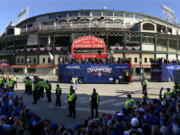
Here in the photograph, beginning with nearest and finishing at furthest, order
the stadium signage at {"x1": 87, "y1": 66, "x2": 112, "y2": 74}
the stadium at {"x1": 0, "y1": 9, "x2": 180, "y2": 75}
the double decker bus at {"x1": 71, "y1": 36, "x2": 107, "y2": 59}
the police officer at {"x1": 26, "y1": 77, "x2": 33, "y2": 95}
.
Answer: the police officer at {"x1": 26, "y1": 77, "x2": 33, "y2": 95}
the stadium signage at {"x1": 87, "y1": 66, "x2": 112, "y2": 74}
the double decker bus at {"x1": 71, "y1": 36, "x2": 107, "y2": 59}
the stadium at {"x1": 0, "y1": 9, "x2": 180, "y2": 75}

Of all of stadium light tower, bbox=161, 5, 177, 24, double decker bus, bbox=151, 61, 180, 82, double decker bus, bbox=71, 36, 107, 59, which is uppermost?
stadium light tower, bbox=161, 5, 177, 24

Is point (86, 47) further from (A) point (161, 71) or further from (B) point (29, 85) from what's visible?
(B) point (29, 85)

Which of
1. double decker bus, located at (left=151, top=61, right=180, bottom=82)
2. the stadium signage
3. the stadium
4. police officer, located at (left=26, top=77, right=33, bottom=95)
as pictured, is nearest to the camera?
police officer, located at (left=26, top=77, right=33, bottom=95)

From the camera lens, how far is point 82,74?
111ft

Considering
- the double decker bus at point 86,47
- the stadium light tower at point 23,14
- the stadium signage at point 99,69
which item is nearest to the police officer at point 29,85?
the stadium signage at point 99,69

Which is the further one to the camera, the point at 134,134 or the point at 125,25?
the point at 125,25

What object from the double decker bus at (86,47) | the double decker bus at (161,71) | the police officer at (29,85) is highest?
the double decker bus at (86,47)

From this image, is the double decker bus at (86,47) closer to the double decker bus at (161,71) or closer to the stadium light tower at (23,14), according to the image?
the double decker bus at (161,71)

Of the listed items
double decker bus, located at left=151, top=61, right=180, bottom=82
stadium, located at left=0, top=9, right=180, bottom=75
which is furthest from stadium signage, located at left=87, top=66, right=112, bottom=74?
stadium, located at left=0, top=9, right=180, bottom=75

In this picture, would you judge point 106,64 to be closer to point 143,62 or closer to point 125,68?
point 125,68

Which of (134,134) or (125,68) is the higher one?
(125,68)

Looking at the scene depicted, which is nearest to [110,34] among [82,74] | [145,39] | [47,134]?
[145,39]

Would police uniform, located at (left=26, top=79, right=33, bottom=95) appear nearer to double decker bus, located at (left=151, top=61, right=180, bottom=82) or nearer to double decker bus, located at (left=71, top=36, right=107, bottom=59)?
double decker bus, located at (left=71, top=36, right=107, bottom=59)

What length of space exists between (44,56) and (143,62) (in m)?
24.6
